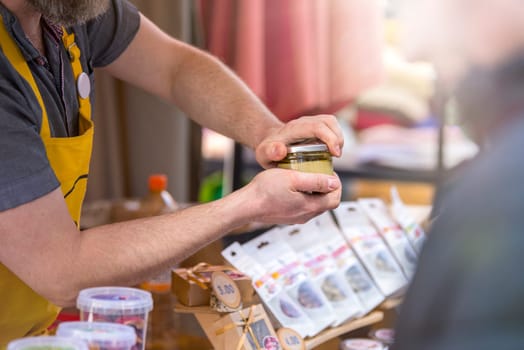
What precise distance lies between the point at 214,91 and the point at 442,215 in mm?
1185

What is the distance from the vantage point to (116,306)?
146 centimetres

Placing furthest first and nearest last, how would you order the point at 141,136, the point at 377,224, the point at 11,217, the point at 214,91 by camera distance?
the point at 141,136 < the point at 377,224 < the point at 214,91 < the point at 11,217

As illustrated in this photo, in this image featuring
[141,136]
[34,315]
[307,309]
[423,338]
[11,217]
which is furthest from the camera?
[141,136]

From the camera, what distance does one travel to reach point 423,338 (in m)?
0.94

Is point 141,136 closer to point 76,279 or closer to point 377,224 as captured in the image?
point 377,224

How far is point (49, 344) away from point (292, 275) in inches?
31.7

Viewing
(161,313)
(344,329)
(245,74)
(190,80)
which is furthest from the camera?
(245,74)

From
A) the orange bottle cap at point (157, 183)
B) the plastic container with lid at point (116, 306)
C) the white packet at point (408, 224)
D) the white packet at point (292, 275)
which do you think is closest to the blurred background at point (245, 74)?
the orange bottle cap at point (157, 183)

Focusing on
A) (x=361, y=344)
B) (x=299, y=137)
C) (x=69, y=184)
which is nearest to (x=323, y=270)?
(x=361, y=344)

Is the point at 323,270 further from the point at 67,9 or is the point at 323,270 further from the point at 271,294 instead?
the point at 67,9

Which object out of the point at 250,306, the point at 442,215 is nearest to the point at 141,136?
the point at 250,306

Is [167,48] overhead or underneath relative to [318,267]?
overhead

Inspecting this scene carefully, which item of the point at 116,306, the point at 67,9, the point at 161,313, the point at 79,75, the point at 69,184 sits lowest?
the point at 161,313

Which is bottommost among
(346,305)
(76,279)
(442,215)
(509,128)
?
(346,305)
